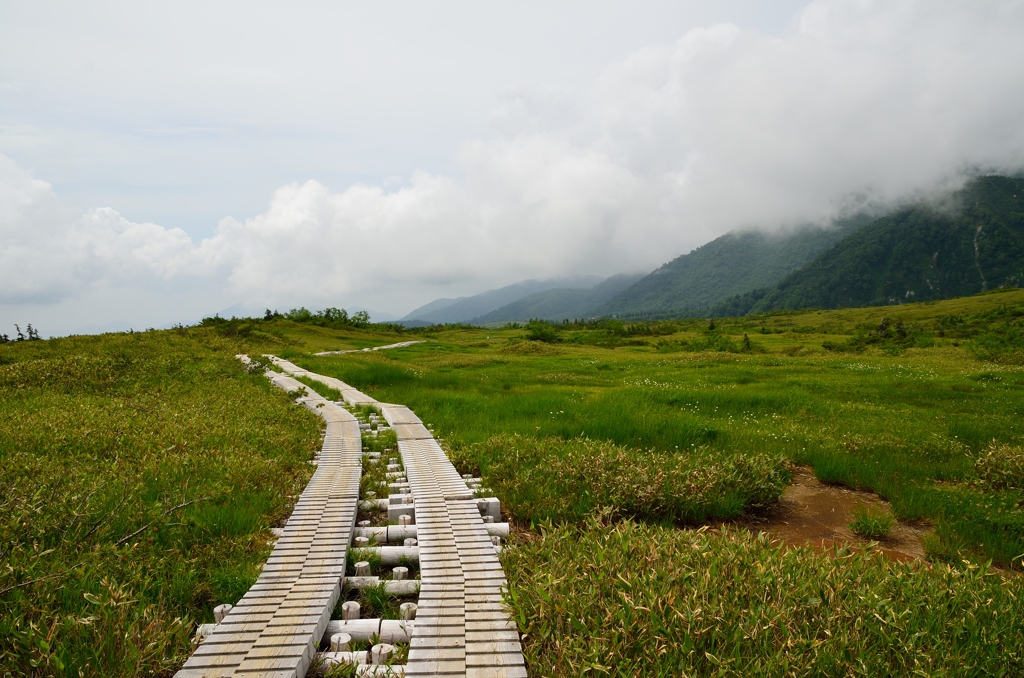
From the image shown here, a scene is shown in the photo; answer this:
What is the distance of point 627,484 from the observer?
7.42 m

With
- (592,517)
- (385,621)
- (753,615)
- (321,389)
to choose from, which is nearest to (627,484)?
(592,517)

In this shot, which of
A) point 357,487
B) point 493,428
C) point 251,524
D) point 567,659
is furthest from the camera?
point 493,428

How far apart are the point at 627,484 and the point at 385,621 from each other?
419 cm

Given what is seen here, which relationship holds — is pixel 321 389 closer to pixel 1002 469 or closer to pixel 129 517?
pixel 129 517

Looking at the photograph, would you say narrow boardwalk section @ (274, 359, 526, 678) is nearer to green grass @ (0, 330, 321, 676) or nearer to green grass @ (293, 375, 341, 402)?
green grass @ (0, 330, 321, 676)

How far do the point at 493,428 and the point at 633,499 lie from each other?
5507 millimetres

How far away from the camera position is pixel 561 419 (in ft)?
45.5

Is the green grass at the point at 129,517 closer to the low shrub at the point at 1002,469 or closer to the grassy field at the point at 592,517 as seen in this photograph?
the grassy field at the point at 592,517

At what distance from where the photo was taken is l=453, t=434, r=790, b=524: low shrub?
7.20 meters

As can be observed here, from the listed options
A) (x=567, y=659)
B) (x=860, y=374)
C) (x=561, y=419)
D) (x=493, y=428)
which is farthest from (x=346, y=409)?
(x=860, y=374)

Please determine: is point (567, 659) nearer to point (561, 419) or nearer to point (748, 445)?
point (748, 445)

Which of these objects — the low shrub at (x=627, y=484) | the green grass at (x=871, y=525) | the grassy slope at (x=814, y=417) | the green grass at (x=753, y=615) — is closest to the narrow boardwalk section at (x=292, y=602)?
the green grass at (x=753, y=615)

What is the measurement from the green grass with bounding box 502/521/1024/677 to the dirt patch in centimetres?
188

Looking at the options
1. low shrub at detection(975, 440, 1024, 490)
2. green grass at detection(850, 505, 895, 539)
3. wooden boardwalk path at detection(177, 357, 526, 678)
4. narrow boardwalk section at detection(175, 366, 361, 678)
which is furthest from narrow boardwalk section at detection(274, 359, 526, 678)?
low shrub at detection(975, 440, 1024, 490)
